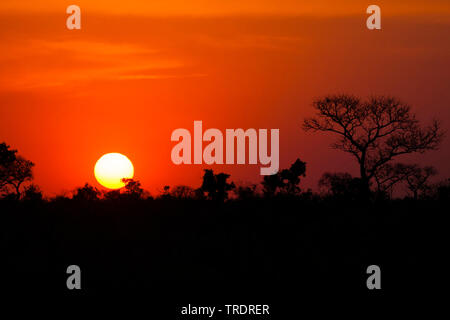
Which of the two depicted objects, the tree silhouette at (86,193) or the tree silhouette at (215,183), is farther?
the tree silhouette at (215,183)

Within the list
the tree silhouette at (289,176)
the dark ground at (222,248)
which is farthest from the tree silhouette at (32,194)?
the tree silhouette at (289,176)

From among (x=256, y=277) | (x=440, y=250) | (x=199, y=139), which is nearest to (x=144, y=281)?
(x=256, y=277)

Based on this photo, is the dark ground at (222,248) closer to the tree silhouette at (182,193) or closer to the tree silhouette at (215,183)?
the tree silhouette at (182,193)

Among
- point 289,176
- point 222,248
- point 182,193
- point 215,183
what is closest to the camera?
point 222,248

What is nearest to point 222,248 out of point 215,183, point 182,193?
point 182,193

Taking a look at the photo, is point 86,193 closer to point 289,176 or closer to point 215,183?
point 215,183

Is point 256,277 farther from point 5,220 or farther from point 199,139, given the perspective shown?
point 199,139

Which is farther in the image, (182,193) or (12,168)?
(12,168)

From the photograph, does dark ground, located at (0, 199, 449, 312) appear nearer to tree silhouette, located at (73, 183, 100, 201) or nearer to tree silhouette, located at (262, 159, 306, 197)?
tree silhouette, located at (73, 183, 100, 201)

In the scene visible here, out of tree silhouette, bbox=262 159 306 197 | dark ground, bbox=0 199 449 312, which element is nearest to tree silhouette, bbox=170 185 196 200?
dark ground, bbox=0 199 449 312

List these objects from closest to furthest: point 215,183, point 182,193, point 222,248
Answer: point 222,248 → point 182,193 → point 215,183

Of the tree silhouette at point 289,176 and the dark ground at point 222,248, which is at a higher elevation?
the tree silhouette at point 289,176

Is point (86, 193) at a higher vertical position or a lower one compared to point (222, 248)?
higher
